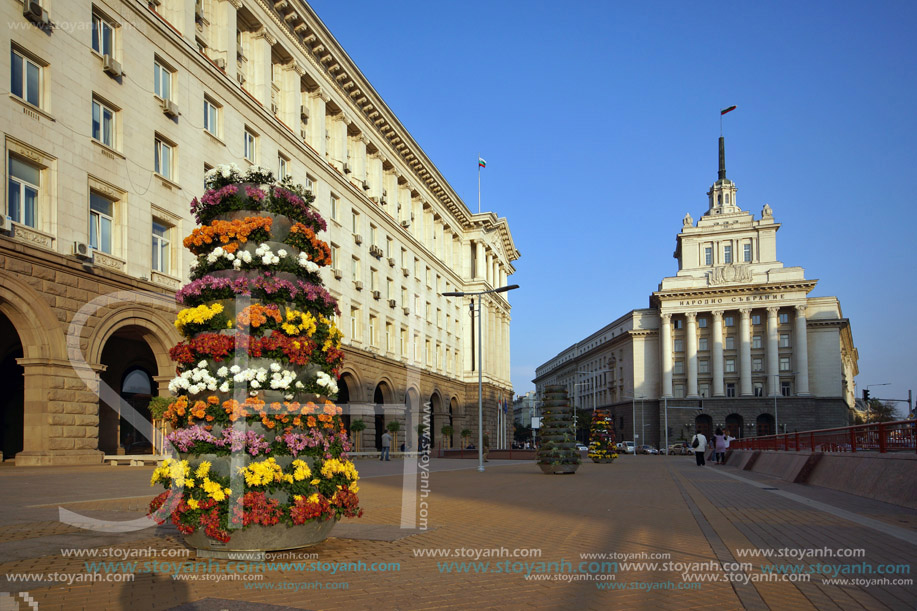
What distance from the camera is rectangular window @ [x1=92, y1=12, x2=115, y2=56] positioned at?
22109mm

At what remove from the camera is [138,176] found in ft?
77.5

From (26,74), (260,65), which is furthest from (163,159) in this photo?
(260,65)

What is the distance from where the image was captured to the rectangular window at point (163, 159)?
82.5 ft

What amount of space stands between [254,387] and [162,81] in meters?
22.4

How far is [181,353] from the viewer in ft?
24.7

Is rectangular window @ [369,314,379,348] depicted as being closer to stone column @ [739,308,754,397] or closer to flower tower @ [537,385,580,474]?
flower tower @ [537,385,580,474]

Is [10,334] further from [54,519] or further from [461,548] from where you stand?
[461,548]

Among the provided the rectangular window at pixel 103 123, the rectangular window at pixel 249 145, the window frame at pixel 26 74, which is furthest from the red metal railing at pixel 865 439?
the rectangular window at pixel 249 145

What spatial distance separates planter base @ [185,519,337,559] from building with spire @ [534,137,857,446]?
289ft

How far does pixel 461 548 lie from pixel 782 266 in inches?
3832

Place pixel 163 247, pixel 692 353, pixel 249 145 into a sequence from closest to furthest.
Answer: pixel 163 247, pixel 249 145, pixel 692 353

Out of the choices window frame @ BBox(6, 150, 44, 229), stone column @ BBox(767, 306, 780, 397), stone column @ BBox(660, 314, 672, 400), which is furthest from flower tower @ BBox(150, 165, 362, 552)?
stone column @ BBox(660, 314, 672, 400)

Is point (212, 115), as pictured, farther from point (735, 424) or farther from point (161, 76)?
point (735, 424)

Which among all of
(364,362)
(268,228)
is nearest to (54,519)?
(268,228)
